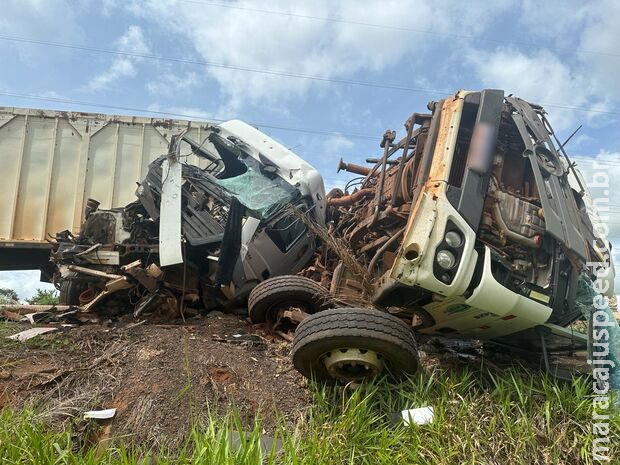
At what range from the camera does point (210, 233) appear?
14.4 feet

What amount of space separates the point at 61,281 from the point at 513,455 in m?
5.03

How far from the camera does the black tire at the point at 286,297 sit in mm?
3660

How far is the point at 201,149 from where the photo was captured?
523 centimetres

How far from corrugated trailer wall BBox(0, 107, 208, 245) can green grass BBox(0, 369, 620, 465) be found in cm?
→ 576

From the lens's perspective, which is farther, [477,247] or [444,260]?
[477,247]

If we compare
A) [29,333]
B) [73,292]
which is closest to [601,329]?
[29,333]

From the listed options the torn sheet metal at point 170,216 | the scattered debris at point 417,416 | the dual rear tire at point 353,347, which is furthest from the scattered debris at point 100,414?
the torn sheet metal at point 170,216

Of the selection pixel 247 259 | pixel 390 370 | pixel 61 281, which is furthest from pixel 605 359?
pixel 61 281

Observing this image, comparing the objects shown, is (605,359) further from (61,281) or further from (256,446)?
(61,281)

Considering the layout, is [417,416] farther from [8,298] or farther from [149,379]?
[8,298]

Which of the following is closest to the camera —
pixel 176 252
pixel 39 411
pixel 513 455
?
pixel 513 455

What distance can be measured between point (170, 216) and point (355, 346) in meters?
2.37

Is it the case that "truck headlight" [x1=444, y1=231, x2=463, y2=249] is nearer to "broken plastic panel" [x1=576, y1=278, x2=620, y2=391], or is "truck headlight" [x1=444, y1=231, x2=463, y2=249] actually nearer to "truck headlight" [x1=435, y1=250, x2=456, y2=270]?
"truck headlight" [x1=435, y1=250, x2=456, y2=270]

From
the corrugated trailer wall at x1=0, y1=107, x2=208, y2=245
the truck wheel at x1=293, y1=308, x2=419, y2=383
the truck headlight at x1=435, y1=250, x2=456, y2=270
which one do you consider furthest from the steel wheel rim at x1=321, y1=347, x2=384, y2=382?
the corrugated trailer wall at x1=0, y1=107, x2=208, y2=245
